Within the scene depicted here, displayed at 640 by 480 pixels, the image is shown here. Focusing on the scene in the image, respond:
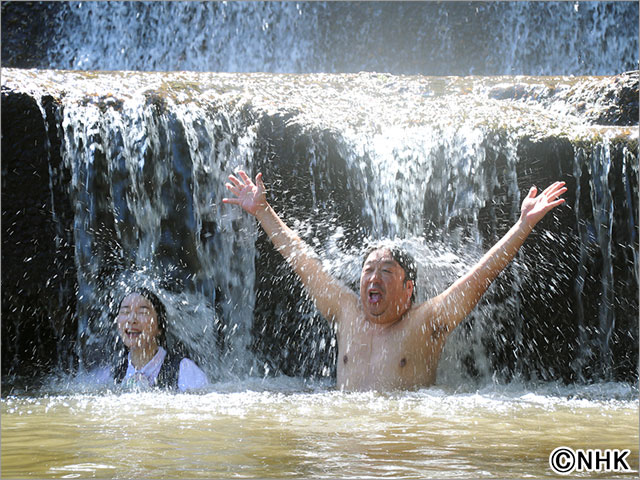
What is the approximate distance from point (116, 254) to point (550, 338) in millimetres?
3242

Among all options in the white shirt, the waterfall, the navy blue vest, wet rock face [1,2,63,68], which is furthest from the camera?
the waterfall

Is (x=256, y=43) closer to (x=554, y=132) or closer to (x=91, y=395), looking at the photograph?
(x=554, y=132)

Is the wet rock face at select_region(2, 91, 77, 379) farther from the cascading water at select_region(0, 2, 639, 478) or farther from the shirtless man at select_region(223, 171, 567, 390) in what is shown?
the shirtless man at select_region(223, 171, 567, 390)

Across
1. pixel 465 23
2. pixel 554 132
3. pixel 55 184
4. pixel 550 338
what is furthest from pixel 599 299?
pixel 465 23

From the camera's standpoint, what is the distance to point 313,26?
11844mm

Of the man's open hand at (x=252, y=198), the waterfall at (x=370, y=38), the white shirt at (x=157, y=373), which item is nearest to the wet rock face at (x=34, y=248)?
the white shirt at (x=157, y=373)

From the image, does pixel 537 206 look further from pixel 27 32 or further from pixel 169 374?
pixel 27 32

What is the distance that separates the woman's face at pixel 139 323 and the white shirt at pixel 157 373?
0.36 ft

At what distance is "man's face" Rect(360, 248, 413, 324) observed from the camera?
518 cm

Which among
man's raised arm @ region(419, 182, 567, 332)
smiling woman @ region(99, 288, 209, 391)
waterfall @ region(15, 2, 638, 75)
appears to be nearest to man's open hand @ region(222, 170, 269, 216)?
smiling woman @ region(99, 288, 209, 391)

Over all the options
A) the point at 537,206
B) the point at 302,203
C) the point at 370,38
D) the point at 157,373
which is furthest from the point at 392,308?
the point at 370,38

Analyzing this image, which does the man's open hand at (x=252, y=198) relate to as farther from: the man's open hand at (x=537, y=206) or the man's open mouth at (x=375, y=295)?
the man's open hand at (x=537, y=206)

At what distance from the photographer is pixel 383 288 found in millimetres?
5188

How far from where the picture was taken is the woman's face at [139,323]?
5.40 m
